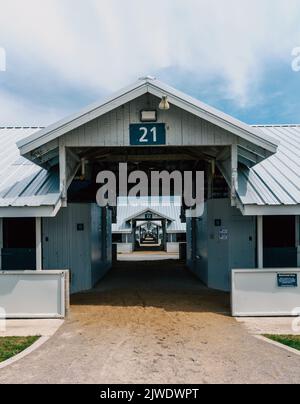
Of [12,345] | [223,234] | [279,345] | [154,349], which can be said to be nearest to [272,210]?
[279,345]

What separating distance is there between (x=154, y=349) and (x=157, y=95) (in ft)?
20.5

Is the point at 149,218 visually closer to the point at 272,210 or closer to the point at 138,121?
the point at 138,121

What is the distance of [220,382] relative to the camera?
5812 mm

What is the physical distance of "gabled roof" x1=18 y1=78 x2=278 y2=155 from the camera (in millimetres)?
9992

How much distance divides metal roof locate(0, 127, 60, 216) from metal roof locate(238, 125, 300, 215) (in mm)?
5319

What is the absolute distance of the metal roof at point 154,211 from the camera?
Answer: 43.5 m

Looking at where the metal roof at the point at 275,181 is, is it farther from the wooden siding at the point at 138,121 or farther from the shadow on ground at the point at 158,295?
the shadow on ground at the point at 158,295

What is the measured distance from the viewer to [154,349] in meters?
7.44

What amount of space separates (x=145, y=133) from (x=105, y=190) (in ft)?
26.3

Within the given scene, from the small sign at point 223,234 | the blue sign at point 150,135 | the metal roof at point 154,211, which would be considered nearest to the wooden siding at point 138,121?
Answer: the blue sign at point 150,135

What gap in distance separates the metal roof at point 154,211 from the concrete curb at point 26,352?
1373 inches

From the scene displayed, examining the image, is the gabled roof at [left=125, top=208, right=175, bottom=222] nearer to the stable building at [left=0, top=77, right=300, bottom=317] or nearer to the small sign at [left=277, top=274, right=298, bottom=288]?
the stable building at [left=0, top=77, right=300, bottom=317]
